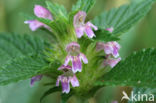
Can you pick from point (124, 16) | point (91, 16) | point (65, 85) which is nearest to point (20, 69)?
point (65, 85)

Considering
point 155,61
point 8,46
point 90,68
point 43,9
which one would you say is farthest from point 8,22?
point 155,61

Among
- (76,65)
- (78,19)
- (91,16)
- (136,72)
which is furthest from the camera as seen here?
(91,16)

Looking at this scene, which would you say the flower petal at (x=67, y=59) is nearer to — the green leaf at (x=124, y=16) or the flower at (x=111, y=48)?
the flower at (x=111, y=48)

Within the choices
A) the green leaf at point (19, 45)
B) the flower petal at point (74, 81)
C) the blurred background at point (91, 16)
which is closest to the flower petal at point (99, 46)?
the flower petal at point (74, 81)

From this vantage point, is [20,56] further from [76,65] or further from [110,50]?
[110,50]

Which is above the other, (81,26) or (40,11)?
(40,11)

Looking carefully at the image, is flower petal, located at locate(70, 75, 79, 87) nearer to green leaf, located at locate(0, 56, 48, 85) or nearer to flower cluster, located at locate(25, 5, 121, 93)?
flower cluster, located at locate(25, 5, 121, 93)

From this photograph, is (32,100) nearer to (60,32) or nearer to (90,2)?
(60,32)
